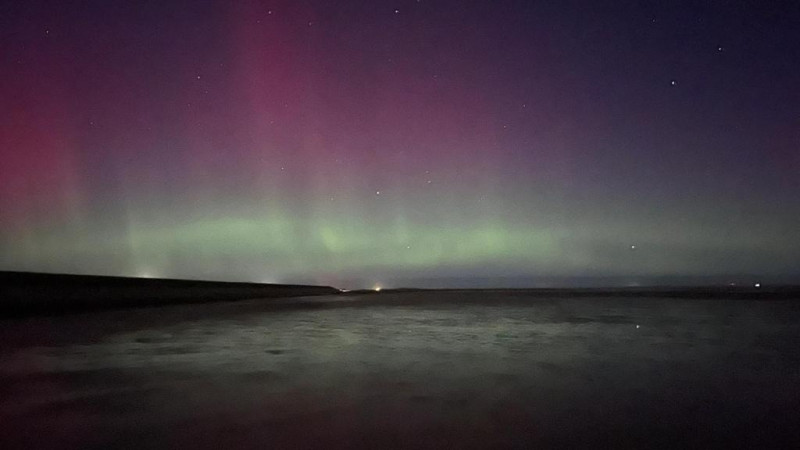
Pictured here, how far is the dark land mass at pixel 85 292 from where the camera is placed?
1669cm

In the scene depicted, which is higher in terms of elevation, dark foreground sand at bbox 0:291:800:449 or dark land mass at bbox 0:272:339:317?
dark land mass at bbox 0:272:339:317

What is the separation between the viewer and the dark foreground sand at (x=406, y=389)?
13.3 ft

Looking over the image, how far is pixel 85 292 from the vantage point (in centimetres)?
2034

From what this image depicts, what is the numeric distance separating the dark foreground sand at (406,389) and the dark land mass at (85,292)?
7666 millimetres

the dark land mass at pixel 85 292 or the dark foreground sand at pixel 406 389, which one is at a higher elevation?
the dark land mass at pixel 85 292

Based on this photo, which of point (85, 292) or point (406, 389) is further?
point (85, 292)

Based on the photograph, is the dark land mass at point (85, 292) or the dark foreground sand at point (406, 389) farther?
the dark land mass at point (85, 292)

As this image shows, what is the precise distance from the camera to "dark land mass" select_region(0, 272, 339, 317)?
16.7 meters

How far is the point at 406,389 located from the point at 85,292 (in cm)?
Answer: 1784

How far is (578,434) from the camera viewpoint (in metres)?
4.03

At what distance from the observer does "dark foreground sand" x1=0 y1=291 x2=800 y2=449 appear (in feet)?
13.3

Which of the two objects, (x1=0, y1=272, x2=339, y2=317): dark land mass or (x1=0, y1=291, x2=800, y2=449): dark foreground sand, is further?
(x1=0, y1=272, x2=339, y2=317): dark land mass

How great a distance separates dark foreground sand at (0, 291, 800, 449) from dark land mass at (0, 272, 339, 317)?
7666mm

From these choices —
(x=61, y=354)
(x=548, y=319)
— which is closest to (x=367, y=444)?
(x=61, y=354)
